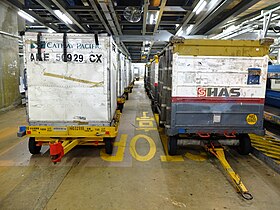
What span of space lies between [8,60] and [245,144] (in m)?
9.29

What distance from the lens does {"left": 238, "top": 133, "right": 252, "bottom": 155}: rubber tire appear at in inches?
167

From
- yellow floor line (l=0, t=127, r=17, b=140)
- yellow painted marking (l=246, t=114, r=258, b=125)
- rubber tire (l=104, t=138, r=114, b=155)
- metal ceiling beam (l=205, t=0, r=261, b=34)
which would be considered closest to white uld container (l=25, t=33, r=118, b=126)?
rubber tire (l=104, t=138, r=114, b=155)

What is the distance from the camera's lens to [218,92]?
384cm

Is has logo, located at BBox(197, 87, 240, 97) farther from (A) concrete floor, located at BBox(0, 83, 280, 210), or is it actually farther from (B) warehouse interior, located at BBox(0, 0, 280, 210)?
(A) concrete floor, located at BBox(0, 83, 280, 210)

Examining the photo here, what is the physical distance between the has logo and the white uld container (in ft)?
5.55

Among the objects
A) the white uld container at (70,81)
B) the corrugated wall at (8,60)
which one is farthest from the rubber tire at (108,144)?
the corrugated wall at (8,60)

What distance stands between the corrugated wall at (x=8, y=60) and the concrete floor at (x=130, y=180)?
501 centimetres

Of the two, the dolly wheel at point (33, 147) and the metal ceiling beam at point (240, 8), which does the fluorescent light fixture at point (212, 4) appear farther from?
the dolly wheel at point (33, 147)

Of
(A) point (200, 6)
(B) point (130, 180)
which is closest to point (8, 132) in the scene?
(B) point (130, 180)

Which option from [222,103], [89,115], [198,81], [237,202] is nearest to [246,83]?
[222,103]

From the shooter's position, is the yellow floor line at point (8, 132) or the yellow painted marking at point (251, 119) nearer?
the yellow painted marking at point (251, 119)

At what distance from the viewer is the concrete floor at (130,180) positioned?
2.74m

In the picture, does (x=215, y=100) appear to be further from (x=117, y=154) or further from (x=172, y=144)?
(x=117, y=154)

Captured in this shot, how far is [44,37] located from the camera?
12.0ft
